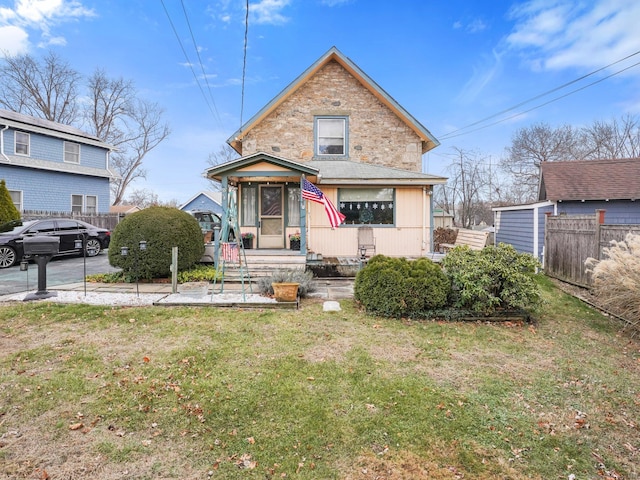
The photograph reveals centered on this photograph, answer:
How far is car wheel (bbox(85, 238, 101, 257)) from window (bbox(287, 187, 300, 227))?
8.28 m

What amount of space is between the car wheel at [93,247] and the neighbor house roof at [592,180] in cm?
1759

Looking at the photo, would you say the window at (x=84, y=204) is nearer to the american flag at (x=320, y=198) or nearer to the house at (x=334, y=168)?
the house at (x=334, y=168)

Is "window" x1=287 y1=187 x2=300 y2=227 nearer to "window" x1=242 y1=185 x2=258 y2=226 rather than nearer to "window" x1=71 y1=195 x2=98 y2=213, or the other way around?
"window" x1=242 y1=185 x2=258 y2=226

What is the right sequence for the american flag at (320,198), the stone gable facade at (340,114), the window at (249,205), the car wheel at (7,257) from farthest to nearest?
the stone gable facade at (340,114)
the window at (249,205)
the car wheel at (7,257)
the american flag at (320,198)

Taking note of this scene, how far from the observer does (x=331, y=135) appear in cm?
1341

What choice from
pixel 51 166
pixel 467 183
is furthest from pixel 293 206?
pixel 467 183

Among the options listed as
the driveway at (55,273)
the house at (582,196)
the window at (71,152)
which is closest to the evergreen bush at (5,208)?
the driveway at (55,273)

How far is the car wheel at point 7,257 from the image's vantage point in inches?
416

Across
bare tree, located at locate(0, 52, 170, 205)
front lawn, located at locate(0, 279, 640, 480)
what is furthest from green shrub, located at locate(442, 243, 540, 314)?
bare tree, located at locate(0, 52, 170, 205)

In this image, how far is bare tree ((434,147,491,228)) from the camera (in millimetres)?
26172

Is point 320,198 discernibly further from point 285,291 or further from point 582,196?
point 582,196

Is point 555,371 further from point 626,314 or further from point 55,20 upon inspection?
point 55,20

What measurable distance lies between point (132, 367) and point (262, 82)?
20.7 metres

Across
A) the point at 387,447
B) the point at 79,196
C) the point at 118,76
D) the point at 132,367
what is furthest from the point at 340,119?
the point at 118,76
